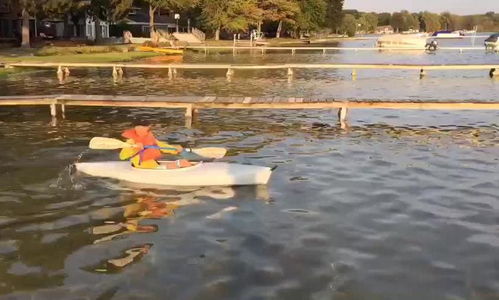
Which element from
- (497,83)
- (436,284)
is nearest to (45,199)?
(436,284)

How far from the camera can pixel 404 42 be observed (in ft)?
304

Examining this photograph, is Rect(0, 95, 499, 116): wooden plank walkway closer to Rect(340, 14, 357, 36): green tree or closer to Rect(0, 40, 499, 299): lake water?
Rect(0, 40, 499, 299): lake water

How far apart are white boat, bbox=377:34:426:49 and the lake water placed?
73.4 metres

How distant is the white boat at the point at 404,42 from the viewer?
292 feet

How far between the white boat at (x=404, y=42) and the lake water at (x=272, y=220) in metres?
73.4

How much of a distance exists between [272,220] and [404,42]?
88.7 metres

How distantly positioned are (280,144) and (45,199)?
301 inches

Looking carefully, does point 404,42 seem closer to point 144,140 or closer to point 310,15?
point 310,15

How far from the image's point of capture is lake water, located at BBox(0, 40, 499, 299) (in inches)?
299

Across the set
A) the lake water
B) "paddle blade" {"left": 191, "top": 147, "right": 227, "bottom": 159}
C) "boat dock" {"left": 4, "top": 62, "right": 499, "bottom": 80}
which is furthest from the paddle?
"boat dock" {"left": 4, "top": 62, "right": 499, "bottom": 80}

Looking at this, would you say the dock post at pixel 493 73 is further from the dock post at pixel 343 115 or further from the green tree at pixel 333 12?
the green tree at pixel 333 12

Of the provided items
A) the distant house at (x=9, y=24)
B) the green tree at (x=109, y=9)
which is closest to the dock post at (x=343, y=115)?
the green tree at (x=109, y=9)

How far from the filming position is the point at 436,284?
760cm

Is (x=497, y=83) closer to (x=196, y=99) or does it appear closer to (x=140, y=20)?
(x=196, y=99)
